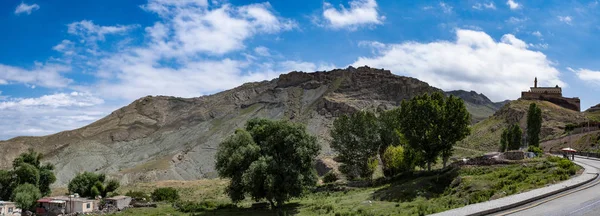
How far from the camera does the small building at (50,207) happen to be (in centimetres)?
5516

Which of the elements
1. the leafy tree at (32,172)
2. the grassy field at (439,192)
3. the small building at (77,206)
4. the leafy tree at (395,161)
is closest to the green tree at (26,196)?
the leafy tree at (32,172)

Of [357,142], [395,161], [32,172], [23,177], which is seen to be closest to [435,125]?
[395,161]

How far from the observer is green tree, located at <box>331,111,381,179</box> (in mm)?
63531

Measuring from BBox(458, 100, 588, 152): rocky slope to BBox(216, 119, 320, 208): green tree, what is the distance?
81687 millimetres

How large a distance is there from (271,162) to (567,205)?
90.8ft

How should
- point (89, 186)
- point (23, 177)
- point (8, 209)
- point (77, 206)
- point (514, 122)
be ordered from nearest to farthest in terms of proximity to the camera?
point (8, 209)
point (77, 206)
point (23, 177)
point (89, 186)
point (514, 122)

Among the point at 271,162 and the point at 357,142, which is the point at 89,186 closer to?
the point at 271,162

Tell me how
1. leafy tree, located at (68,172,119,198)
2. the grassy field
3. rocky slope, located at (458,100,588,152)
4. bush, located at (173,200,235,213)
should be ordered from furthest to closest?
rocky slope, located at (458,100,588,152) < leafy tree, located at (68,172,119,198) < bush, located at (173,200,235,213) < the grassy field

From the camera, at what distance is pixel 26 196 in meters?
57.3

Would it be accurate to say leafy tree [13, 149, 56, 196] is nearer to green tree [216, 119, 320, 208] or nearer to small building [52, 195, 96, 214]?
small building [52, 195, 96, 214]

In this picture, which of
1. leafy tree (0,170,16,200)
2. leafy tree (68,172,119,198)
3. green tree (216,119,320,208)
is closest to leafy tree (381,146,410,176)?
green tree (216,119,320,208)

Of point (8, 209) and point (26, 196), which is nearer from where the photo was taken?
point (8, 209)

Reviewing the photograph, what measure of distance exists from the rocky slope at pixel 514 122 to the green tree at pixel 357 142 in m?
58.9

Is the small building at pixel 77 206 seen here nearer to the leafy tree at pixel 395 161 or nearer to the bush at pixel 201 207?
the bush at pixel 201 207
